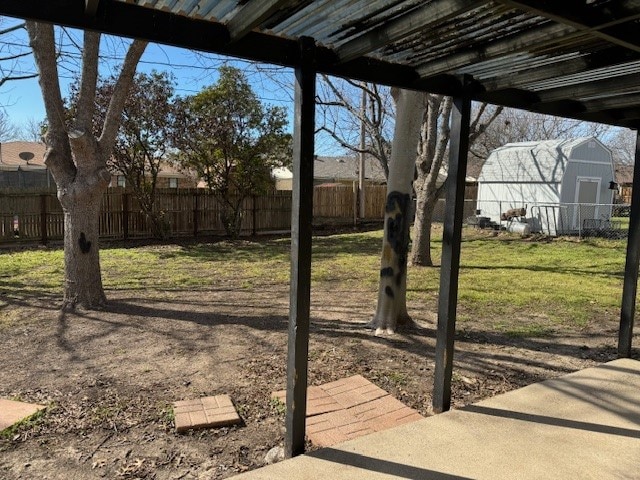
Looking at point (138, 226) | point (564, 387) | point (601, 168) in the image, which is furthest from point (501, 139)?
point (564, 387)

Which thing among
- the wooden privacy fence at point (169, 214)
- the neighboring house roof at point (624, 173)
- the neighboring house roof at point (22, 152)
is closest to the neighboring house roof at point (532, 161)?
the wooden privacy fence at point (169, 214)

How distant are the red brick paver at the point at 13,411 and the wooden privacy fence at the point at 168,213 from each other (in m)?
10.7

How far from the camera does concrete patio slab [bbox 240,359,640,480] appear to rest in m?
2.43

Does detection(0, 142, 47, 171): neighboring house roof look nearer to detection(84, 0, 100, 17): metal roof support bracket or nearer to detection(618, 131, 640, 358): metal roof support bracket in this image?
detection(84, 0, 100, 17): metal roof support bracket

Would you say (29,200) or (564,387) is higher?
(29,200)

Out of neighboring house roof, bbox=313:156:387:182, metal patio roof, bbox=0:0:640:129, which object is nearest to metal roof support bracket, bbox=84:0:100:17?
metal patio roof, bbox=0:0:640:129

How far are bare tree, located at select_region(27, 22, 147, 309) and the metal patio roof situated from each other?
3983 millimetres

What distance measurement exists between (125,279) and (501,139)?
33008 millimetres

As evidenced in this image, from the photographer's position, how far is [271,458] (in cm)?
269

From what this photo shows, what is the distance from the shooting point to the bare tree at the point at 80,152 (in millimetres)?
5656

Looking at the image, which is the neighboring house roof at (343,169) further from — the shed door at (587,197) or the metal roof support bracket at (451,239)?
the metal roof support bracket at (451,239)

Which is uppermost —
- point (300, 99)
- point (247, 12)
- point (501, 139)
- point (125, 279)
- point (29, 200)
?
point (501, 139)

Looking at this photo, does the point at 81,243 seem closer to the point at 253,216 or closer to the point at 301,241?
the point at 301,241

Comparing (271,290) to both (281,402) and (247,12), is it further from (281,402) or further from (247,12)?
(247,12)
